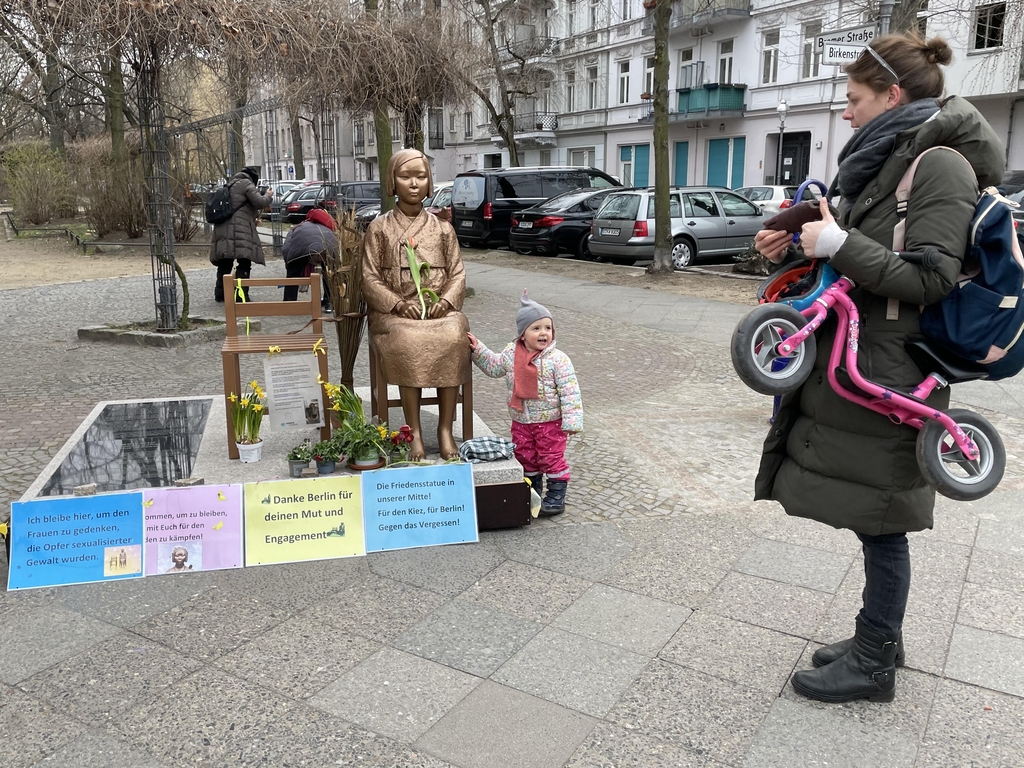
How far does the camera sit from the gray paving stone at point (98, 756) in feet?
8.32

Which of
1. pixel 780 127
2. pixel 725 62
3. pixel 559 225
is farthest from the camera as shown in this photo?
pixel 725 62

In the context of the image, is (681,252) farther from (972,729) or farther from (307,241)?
(972,729)

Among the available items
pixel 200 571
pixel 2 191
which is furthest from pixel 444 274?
pixel 2 191

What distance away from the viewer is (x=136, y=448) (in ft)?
15.7

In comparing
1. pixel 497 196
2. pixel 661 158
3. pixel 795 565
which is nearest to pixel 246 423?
pixel 795 565

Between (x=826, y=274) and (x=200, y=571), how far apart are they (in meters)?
2.78

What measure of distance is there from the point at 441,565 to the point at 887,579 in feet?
6.13

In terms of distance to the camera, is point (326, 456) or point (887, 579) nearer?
point (887, 579)

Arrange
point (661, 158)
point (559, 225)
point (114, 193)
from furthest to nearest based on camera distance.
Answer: point (114, 193)
point (559, 225)
point (661, 158)

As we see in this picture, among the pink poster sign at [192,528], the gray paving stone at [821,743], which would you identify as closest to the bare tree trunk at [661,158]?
the pink poster sign at [192,528]

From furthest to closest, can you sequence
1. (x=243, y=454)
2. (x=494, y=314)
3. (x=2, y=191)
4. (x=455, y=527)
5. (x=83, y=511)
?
1. (x=2, y=191)
2. (x=494, y=314)
3. (x=243, y=454)
4. (x=455, y=527)
5. (x=83, y=511)

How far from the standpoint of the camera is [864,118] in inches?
104

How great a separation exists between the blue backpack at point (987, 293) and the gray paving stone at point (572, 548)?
73.6 inches

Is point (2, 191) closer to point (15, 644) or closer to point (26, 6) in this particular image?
point (26, 6)
